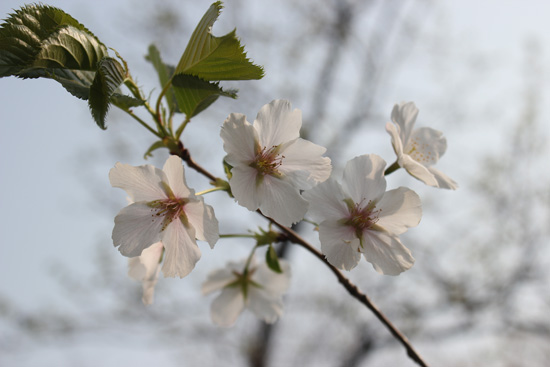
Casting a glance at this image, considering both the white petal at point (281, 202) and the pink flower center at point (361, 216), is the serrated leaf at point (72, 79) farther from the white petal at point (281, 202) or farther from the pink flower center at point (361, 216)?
the pink flower center at point (361, 216)

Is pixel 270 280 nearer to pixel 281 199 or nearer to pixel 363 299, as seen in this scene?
pixel 363 299

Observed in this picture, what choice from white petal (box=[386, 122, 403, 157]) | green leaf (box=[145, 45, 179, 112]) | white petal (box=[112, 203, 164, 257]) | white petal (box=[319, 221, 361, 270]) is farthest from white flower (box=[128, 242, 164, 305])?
white petal (box=[386, 122, 403, 157])

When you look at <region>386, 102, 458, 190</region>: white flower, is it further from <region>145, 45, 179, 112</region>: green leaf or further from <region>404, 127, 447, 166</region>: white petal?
<region>145, 45, 179, 112</region>: green leaf

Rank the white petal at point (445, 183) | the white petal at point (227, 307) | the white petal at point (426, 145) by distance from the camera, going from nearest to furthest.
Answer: the white petal at point (445, 183)
the white petal at point (426, 145)
the white petal at point (227, 307)

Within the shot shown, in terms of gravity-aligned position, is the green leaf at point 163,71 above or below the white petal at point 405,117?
below

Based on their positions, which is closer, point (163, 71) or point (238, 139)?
point (238, 139)

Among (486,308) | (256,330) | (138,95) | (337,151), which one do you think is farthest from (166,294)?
(138,95)

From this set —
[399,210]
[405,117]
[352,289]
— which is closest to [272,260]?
[352,289]

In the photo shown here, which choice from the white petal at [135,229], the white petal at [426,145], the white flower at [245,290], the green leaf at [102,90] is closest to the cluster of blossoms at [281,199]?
the white petal at [135,229]
